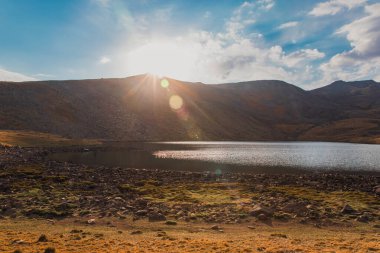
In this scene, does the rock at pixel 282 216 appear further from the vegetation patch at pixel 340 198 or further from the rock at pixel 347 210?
the vegetation patch at pixel 340 198

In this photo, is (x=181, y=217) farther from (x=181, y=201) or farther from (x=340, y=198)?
(x=340, y=198)

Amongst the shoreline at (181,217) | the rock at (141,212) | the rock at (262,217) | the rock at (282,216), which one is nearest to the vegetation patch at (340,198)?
the shoreline at (181,217)

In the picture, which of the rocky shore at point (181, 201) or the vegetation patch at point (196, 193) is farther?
the vegetation patch at point (196, 193)

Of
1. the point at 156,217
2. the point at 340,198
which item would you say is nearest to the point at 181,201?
the point at 156,217

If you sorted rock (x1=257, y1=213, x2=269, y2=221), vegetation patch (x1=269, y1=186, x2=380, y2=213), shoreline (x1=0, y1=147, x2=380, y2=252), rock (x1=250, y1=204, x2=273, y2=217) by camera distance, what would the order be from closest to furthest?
shoreline (x1=0, y1=147, x2=380, y2=252)
rock (x1=257, y1=213, x2=269, y2=221)
rock (x1=250, y1=204, x2=273, y2=217)
vegetation patch (x1=269, y1=186, x2=380, y2=213)

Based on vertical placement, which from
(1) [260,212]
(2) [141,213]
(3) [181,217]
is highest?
(1) [260,212]

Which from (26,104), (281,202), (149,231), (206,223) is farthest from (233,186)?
(26,104)

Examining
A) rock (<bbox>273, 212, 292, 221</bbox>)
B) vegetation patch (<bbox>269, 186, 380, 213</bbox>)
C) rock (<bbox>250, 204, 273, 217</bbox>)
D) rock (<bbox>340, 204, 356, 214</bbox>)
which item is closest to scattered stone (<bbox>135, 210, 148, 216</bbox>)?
rock (<bbox>250, 204, 273, 217</bbox>)

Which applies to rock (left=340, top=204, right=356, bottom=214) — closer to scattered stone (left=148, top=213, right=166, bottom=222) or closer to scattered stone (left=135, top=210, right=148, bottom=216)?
scattered stone (left=148, top=213, right=166, bottom=222)

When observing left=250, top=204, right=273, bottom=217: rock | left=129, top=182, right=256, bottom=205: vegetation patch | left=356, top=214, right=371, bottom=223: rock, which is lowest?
left=129, top=182, right=256, bottom=205: vegetation patch

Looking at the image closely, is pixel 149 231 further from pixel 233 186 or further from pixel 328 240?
pixel 233 186

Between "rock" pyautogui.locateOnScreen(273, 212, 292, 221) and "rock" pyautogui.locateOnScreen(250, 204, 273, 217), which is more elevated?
"rock" pyautogui.locateOnScreen(250, 204, 273, 217)

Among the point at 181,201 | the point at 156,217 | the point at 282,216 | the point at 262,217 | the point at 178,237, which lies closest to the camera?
the point at 178,237

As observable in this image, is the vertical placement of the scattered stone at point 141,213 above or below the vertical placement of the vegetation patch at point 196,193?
above
